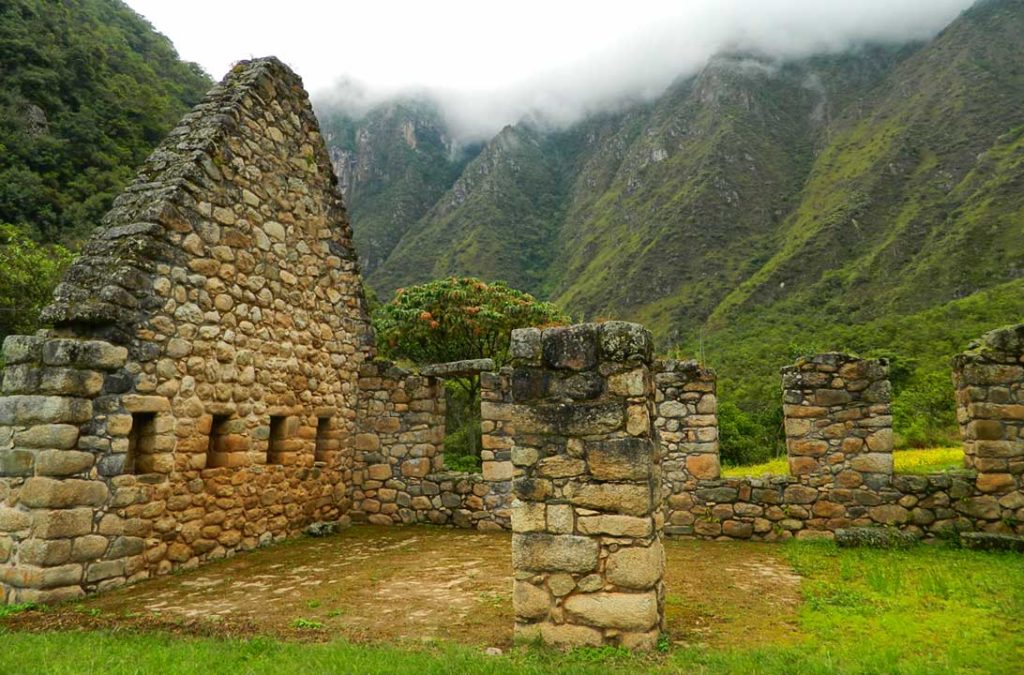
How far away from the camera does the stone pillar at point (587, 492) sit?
4.32 metres

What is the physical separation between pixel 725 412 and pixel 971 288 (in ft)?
82.2

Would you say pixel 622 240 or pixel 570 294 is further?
pixel 622 240

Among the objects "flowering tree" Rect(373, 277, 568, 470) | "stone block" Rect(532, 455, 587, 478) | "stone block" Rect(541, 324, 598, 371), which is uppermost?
"flowering tree" Rect(373, 277, 568, 470)

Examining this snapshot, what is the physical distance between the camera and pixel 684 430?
30.9 feet

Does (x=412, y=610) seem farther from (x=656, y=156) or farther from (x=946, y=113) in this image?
(x=656, y=156)

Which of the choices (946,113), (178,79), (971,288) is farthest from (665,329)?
(178,79)

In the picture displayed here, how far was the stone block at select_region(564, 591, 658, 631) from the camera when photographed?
424cm

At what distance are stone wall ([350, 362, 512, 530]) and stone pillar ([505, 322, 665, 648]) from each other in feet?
17.3

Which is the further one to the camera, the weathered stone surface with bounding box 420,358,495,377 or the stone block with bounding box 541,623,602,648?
the weathered stone surface with bounding box 420,358,495,377

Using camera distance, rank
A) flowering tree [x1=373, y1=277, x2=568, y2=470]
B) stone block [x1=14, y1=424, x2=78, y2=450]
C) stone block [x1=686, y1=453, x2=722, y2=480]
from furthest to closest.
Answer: flowering tree [x1=373, y1=277, x2=568, y2=470]
stone block [x1=686, y1=453, x2=722, y2=480]
stone block [x1=14, y1=424, x2=78, y2=450]

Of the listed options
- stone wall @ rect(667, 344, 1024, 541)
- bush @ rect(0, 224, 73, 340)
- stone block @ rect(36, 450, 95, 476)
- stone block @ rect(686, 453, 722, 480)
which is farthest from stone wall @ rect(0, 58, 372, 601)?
bush @ rect(0, 224, 73, 340)

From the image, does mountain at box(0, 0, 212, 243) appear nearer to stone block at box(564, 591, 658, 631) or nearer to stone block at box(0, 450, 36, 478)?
stone block at box(0, 450, 36, 478)

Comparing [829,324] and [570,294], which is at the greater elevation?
[570,294]

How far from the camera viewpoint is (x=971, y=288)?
36.9m
